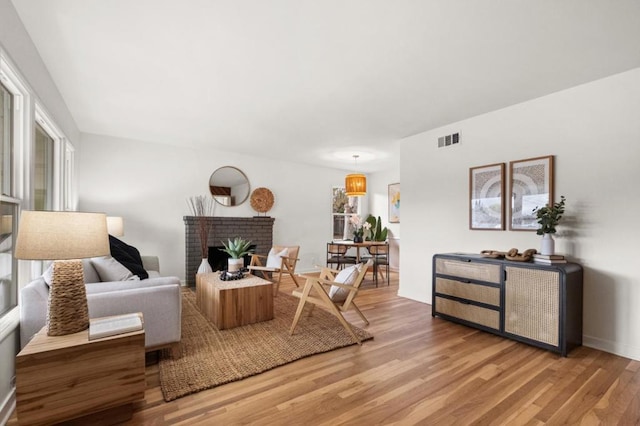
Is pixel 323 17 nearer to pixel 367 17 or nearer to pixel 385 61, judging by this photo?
pixel 367 17

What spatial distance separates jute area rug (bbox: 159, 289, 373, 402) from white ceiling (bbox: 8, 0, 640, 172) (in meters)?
2.37

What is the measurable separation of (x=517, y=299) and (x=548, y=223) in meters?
0.76

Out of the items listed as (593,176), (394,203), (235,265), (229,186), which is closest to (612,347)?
(593,176)

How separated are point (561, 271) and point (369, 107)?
7.77ft

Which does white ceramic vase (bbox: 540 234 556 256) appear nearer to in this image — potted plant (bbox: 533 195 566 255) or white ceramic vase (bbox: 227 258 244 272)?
potted plant (bbox: 533 195 566 255)

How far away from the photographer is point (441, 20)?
6.42 ft

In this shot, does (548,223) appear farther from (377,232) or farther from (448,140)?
(377,232)

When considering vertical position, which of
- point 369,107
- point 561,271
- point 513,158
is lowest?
point 561,271

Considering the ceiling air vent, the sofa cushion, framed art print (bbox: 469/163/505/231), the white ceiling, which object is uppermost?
the white ceiling

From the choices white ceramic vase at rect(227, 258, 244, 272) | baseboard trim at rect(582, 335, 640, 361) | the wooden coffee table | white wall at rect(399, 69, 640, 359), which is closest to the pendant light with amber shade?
white wall at rect(399, 69, 640, 359)

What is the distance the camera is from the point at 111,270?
2.67 metres

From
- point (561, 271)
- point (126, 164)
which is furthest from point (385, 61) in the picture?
point (126, 164)

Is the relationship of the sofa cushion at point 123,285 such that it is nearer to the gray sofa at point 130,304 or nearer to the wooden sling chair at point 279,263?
the gray sofa at point 130,304

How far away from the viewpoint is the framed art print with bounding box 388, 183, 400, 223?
23.3 ft
